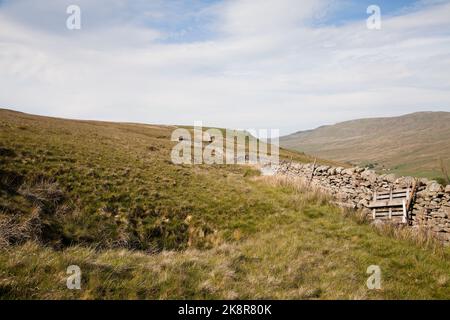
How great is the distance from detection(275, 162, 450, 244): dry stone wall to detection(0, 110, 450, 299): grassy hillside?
3.58 metres

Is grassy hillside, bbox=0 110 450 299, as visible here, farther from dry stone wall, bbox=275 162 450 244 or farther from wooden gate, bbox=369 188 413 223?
dry stone wall, bbox=275 162 450 244

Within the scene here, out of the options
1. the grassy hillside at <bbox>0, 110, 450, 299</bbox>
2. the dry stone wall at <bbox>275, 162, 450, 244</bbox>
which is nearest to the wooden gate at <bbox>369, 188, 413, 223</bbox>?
the dry stone wall at <bbox>275, 162, 450, 244</bbox>

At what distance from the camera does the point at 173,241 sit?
10945 mm

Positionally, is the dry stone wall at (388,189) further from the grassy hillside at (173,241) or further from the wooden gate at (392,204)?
the grassy hillside at (173,241)

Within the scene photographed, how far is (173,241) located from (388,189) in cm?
1259

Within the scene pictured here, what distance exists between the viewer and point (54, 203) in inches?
425

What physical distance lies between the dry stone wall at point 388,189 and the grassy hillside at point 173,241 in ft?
11.7

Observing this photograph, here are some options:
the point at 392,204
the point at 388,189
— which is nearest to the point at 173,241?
the point at 392,204

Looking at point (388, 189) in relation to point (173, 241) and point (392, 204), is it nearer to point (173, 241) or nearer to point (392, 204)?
point (392, 204)

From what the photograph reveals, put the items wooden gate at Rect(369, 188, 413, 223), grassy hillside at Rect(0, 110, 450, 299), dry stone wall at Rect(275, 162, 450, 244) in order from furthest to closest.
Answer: wooden gate at Rect(369, 188, 413, 223) → dry stone wall at Rect(275, 162, 450, 244) → grassy hillside at Rect(0, 110, 450, 299)

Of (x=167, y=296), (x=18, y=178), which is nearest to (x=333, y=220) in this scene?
(x=167, y=296)

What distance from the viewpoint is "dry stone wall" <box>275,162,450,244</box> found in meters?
14.9
